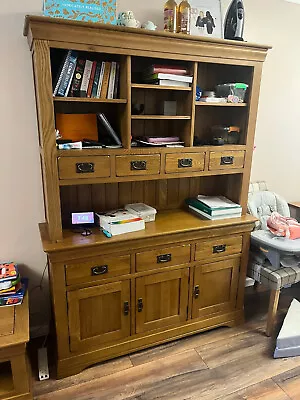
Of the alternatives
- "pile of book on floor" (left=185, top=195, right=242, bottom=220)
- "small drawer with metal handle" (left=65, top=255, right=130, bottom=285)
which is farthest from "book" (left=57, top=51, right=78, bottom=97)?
"pile of book on floor" (left=185, top=195, right=242, bottom=220)

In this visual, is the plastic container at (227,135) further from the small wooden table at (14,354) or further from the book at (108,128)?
the small wooden table at (14,354)

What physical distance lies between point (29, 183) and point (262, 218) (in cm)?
179

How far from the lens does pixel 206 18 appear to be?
202cm

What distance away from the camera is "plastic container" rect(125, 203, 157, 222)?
2.10 m

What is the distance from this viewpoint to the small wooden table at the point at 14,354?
5.32ft

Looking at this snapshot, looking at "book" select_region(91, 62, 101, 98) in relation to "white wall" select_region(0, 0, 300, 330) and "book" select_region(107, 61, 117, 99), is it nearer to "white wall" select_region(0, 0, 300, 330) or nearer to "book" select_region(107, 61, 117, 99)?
"book" select_region(107, 61, 117, 99)

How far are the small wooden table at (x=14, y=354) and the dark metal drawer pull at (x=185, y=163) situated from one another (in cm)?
127

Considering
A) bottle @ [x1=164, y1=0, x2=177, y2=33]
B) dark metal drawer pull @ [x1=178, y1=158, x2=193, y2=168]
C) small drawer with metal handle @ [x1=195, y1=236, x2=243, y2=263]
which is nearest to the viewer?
bottle @ [x1=164, y1=0, x2=177, y2=33]

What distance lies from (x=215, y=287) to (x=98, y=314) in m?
0.84

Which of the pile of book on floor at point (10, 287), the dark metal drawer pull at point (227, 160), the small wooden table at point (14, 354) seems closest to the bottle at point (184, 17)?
the dark metal drawer pull at point (227, 160)

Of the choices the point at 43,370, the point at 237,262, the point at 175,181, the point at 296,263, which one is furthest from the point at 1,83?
the point at 296,263

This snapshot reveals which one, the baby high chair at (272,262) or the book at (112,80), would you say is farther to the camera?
the baby high chair at (272,262)

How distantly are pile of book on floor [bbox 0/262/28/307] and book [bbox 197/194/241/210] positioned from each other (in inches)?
52.5

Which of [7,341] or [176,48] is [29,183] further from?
[176,48]
